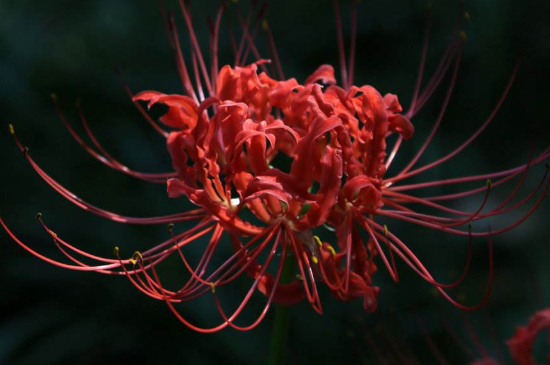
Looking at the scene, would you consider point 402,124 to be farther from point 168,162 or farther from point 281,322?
point 168,162

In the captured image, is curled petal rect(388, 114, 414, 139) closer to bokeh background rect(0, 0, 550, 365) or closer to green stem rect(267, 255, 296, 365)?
green stem rect(267, 255, 296, 365)

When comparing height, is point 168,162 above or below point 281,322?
below

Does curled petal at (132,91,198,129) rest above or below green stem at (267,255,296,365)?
above

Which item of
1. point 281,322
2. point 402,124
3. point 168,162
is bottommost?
point 168,162

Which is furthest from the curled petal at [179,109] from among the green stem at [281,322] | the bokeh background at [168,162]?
the bokeh background at [168,162]

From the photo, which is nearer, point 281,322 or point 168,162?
point 281,322

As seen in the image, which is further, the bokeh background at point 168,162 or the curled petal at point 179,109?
the bokeh background at point 168,162

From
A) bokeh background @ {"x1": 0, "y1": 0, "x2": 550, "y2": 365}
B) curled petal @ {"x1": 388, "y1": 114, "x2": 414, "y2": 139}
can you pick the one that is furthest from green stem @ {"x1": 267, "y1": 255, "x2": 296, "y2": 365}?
bokeh background @ {"x1": 0, "y1": 0, "x2": 550, "y2": 365}

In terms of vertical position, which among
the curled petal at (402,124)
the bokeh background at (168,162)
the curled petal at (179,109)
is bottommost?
the bokeh background at (168,162)

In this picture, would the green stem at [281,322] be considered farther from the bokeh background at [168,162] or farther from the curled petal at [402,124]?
the bokeh background at [168,162]

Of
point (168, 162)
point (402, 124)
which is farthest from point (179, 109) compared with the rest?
point (168, 162)
